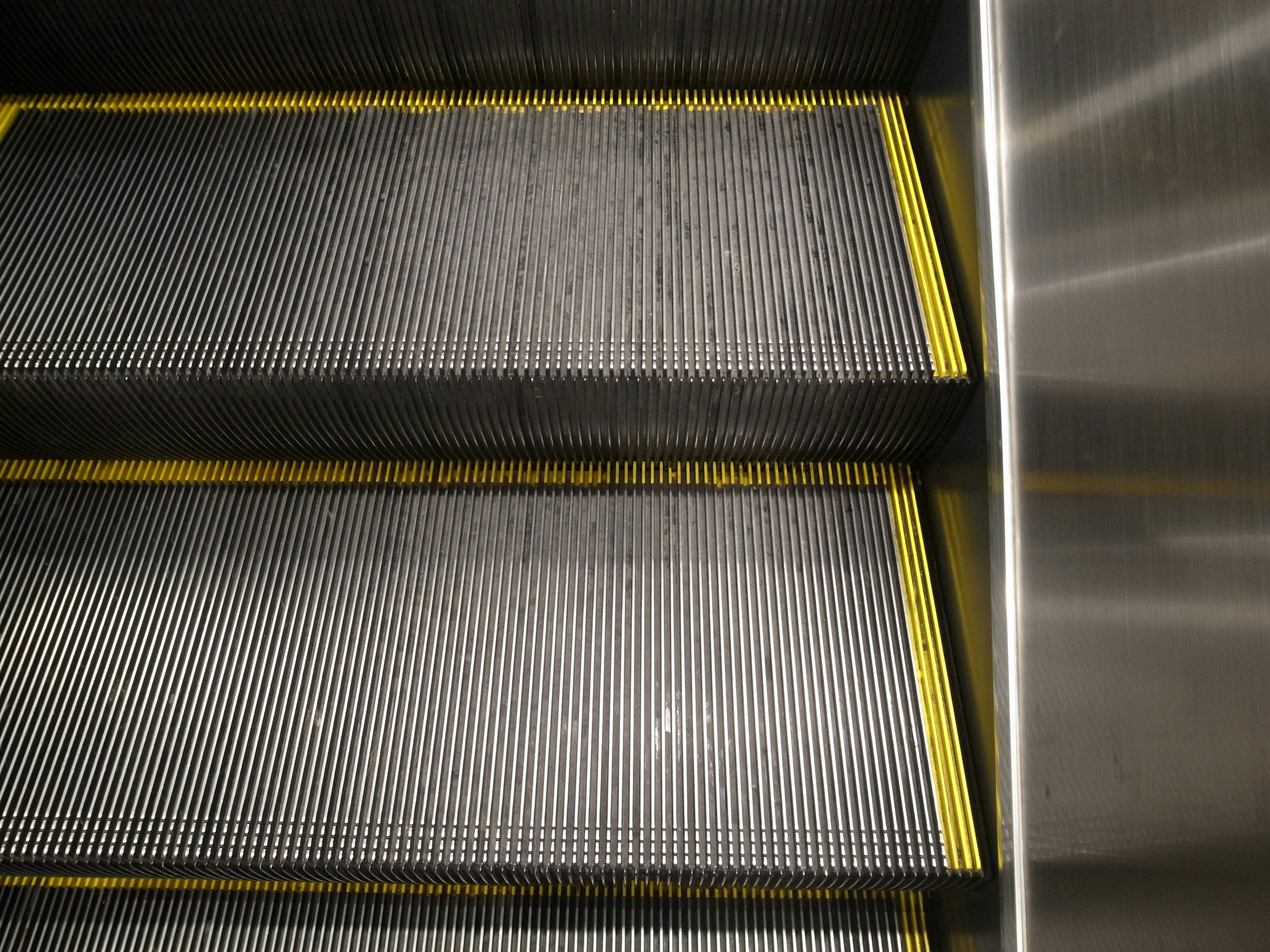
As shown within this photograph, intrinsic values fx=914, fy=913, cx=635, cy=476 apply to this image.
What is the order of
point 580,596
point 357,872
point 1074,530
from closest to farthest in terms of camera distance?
point 1074,530 → point 357,872 → point 580,596

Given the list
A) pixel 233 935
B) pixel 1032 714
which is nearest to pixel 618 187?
pixel 1032 714

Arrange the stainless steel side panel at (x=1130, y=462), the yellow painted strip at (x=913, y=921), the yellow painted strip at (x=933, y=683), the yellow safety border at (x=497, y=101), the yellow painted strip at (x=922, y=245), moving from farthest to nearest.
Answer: the yellow safety border at (x=497, y=101), the yellow painted strip at (x=913, y=921), the yellow painted strip at (x=922, y=245), the yellow painted strip at (x=933, y=683), the stainless steel side panel at (x=1130, y=462)

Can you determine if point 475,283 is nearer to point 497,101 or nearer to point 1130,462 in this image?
point 497,101

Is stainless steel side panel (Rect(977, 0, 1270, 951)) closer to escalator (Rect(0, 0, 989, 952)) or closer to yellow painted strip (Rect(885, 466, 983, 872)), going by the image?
yellow painted strip (Rect(885, 466, 983, 872))

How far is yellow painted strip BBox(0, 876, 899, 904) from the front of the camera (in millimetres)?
1963

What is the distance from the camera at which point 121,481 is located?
2.15 metres

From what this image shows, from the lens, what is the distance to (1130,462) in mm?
1260

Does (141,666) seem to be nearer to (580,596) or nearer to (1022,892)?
(580,596)

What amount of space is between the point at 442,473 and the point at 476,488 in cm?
9

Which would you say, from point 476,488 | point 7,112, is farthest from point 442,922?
point 7,112

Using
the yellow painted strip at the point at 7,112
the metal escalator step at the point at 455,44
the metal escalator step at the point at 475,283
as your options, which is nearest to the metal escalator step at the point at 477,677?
the metal escalator step at the point at 475,283

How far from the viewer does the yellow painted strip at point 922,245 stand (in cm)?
179

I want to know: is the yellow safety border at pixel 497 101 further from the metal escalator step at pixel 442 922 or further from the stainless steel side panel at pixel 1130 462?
the metal escalator step at pixel 442 922

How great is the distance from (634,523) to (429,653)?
20.3 inches
